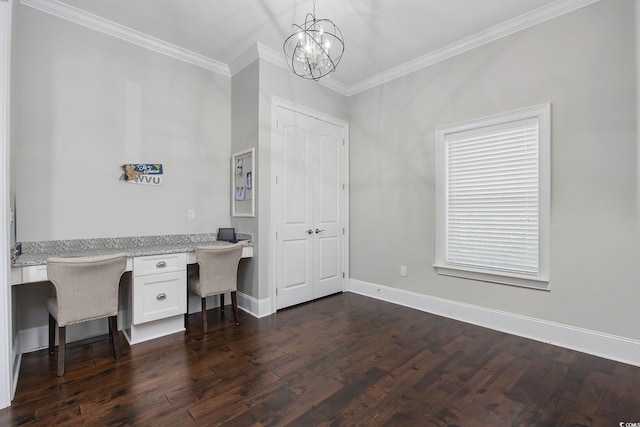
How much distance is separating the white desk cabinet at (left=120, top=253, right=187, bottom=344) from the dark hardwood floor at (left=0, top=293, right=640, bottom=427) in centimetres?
16

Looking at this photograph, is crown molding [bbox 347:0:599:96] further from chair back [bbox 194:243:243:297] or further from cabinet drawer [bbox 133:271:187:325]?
cabinet drawer [bbox 133:271:187:325]

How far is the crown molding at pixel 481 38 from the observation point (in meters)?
2.66

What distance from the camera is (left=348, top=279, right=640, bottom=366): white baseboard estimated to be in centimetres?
241

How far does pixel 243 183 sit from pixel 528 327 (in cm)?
337

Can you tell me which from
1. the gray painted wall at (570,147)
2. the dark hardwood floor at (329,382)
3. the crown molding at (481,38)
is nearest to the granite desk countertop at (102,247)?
the dark hardwood floor at (329,382)

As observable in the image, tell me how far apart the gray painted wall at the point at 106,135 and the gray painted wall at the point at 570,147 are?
2633 millimetres

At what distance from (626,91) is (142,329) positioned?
4574mm

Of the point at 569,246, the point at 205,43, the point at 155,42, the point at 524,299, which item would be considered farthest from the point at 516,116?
the point at 155,42

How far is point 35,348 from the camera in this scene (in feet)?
8.55

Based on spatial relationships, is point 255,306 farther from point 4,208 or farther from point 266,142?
point 4,208

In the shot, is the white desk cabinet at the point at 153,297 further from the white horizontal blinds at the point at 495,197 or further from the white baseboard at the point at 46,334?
the white horizontal blinds at the point at 495,197

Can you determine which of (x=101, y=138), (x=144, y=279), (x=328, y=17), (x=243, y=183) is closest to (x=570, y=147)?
(x=328, y=17)

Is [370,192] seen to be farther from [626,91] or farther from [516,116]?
[626,91]

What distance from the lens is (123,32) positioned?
3059 millimetres
